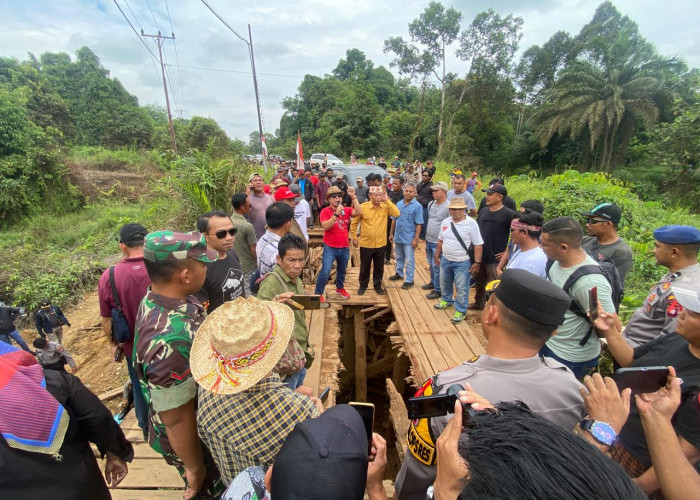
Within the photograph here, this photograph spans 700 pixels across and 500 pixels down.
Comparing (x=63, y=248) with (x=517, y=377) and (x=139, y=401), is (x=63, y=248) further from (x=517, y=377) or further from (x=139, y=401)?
(x=517, y=377)

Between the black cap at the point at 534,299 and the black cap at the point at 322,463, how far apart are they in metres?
0.85

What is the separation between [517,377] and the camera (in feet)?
4.49

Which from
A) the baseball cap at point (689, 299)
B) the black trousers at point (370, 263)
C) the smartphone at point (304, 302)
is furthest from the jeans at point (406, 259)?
the baseball cap at point (689, 299)

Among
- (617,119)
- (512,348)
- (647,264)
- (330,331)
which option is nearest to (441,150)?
(617,119)

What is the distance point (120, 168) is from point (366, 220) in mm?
18303

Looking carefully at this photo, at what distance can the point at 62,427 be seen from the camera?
1.41 m

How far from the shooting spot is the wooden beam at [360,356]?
582cm

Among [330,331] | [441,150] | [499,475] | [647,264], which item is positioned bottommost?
[330,331]

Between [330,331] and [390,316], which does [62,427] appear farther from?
[390,316]

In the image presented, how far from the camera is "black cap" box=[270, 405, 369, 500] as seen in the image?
95cm

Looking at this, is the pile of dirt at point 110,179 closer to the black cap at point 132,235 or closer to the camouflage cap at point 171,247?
the black cap at point 132,235

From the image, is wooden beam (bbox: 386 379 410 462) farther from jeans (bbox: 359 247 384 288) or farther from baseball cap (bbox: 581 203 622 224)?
baseball cap (bbox: 581 203 622 224)

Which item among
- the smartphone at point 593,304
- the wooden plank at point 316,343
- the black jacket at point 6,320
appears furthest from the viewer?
the wooden plank at point 316,343

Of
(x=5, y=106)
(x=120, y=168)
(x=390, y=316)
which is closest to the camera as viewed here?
(x=390, y=316)
